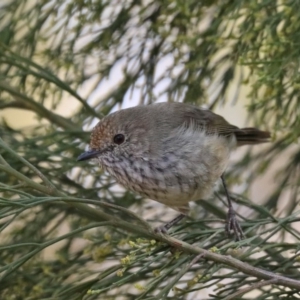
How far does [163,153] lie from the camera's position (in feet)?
7.89

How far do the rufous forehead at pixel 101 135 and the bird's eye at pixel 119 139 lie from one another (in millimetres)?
23

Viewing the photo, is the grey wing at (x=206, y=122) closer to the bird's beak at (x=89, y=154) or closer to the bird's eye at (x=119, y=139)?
the bird's eye at (x=119, y=139)

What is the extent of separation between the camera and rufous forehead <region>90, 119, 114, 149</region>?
237 cm

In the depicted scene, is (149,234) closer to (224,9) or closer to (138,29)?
(224,9)

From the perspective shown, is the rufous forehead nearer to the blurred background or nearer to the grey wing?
the blurred background

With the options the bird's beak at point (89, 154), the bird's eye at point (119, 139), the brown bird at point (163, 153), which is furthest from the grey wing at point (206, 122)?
the bird's beak at point (89, 154)

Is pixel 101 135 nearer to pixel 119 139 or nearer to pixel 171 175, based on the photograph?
pixel 119 139

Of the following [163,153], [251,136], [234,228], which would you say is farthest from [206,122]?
[234,228]

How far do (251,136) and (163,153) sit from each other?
0.55 metres

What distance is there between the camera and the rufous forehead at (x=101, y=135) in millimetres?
2369

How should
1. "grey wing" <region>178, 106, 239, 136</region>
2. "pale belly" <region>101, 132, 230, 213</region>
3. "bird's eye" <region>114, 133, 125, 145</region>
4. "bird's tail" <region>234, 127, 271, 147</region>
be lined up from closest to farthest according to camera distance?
"pale belly" <region>101, 132, 230, 213</region>
"bird's eye" <region>114, 133, 125, 145</region>
"grey wing" <region>178, 106, 239, 136</region>
"bird's tail" <region>234, 127, 271, 147</region>

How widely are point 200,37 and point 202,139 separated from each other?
380 millimetres

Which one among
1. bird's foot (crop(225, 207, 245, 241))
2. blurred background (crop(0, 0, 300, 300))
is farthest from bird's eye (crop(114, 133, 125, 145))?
bird's foot (crop(225, 207, 245, 241))

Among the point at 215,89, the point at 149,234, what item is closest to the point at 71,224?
the point at 215,89
